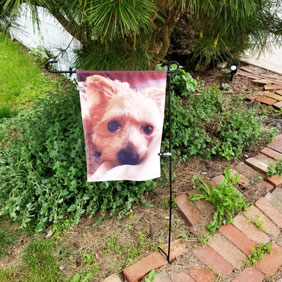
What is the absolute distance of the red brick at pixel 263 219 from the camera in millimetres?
1542

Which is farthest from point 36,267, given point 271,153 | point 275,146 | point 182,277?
point 275,146

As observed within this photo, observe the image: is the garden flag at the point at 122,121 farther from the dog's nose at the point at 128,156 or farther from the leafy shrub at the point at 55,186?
the leafy shrub at the point at 55,186

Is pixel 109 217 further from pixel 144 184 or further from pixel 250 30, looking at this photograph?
pixel 250 30

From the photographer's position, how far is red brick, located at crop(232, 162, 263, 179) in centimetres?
189

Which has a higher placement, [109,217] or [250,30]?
[250,30]

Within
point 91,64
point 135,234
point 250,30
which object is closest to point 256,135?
point 250,30

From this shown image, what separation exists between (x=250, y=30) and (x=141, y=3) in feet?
3.77

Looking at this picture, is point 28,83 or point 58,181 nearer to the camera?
point 58,181

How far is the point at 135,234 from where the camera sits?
5.16 feet

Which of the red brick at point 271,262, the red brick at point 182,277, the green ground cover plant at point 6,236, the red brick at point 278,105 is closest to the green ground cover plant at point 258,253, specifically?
the red brick at point 271,262

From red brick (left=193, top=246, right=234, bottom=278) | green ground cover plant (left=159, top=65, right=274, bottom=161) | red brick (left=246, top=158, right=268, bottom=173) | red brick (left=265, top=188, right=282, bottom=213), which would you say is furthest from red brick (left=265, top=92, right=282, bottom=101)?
red brick (left=193, top=246, right=234, bottom=278)

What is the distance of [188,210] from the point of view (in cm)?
165

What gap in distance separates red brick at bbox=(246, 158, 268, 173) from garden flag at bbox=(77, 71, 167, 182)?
0.93 metres

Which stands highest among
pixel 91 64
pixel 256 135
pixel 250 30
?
pixel 250 30
